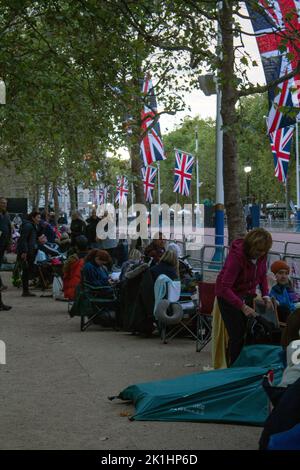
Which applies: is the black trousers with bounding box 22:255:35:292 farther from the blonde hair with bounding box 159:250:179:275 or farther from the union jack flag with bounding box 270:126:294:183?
the union jack flag with bounding box 270:126:294:183

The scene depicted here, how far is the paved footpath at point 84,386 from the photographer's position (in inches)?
260

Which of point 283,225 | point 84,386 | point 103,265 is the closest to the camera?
point 84,386

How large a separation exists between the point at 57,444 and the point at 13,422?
0.93 m

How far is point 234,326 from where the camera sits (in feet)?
27.9

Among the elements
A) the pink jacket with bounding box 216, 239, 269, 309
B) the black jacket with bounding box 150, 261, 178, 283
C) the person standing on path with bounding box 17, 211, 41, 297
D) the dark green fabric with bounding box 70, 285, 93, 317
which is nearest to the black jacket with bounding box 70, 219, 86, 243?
the person standing on path with bounding box 17, 211, 41, 297

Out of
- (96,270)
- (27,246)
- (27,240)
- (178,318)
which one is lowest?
(178,318)

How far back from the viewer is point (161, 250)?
1454cm

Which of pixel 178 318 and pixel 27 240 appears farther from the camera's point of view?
pixel 27 240

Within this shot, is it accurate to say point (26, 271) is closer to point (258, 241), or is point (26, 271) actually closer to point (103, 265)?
point (103, 265)

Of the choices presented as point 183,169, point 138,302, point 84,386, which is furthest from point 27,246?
point 183,169

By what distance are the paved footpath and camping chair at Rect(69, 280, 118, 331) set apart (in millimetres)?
302

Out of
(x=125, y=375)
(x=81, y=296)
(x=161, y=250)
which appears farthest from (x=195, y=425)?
(x=161, y=250)

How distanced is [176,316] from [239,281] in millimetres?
3461
